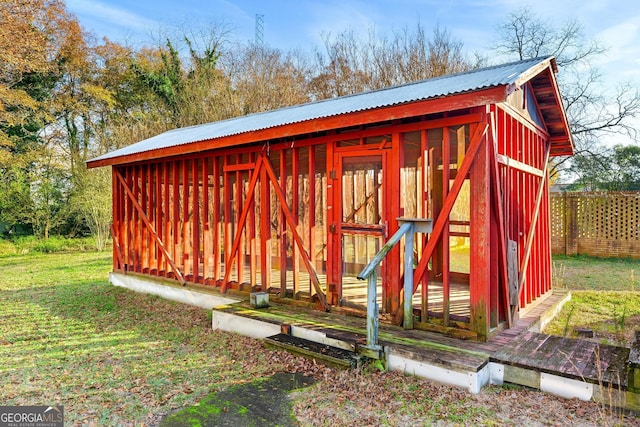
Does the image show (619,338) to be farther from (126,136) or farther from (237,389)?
(126,136)

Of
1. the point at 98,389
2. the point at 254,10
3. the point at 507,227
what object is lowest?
the point at 98,389

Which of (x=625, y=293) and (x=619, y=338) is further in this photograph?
(x=625, y=293)

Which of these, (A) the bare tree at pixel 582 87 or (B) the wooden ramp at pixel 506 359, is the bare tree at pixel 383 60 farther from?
(B) the wooden ramp at pixel 506 359

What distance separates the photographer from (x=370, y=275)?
3.68 meters

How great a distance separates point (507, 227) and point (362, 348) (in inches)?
81.1

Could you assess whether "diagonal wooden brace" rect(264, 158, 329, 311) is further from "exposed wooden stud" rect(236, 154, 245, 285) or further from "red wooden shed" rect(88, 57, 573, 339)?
"exposed wooden stud" rect(236, 154, 245, 285)

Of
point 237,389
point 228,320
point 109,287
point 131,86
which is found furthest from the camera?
point 131,86

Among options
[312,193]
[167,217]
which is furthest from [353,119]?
[167,217]

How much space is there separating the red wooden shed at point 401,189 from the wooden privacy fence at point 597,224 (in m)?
6.26

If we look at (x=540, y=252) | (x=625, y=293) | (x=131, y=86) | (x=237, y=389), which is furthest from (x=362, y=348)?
(x=131, y=86)

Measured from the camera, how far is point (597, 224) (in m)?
11.7

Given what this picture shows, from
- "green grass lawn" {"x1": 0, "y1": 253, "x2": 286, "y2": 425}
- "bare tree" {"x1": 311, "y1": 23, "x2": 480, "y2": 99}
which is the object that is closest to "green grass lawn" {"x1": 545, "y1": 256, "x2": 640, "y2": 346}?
"green grass lawn" {"x1": 0, "y1": 253, "x2": 286, "y2": 425}

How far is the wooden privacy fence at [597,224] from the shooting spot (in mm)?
11203

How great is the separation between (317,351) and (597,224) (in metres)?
11.1
